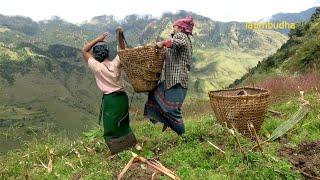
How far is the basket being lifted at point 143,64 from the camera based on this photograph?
18.0ft

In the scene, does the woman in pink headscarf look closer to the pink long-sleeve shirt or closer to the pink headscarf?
the pink headscarf

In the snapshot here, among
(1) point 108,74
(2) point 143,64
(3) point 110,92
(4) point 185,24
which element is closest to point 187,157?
(2) point 143,64

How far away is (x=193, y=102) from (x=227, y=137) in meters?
8.50

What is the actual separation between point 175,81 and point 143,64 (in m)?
0.63

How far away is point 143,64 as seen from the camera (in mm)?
5535

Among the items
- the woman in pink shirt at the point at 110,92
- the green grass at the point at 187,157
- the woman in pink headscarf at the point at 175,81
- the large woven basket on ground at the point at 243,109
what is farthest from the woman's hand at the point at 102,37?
the large woven basket on ground at the point at 243,109

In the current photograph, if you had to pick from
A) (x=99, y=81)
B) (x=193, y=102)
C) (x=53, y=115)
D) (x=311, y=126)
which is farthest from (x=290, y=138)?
(x=53, y=115)

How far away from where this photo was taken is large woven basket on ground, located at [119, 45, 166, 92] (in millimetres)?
5480

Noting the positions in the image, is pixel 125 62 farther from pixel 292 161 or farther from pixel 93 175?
pixel 292 161

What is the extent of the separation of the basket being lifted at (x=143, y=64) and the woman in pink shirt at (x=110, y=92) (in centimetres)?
57

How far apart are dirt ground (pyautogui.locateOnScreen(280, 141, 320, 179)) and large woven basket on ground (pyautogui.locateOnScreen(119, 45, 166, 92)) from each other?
2162mm

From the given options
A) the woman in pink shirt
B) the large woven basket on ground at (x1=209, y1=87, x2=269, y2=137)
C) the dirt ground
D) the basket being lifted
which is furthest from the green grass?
the basket being lifted

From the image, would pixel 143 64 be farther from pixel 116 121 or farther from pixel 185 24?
pixel 116 121

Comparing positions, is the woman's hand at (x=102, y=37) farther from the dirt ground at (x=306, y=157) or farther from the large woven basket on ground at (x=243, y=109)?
the dirt ground at (x=306, y=157)
